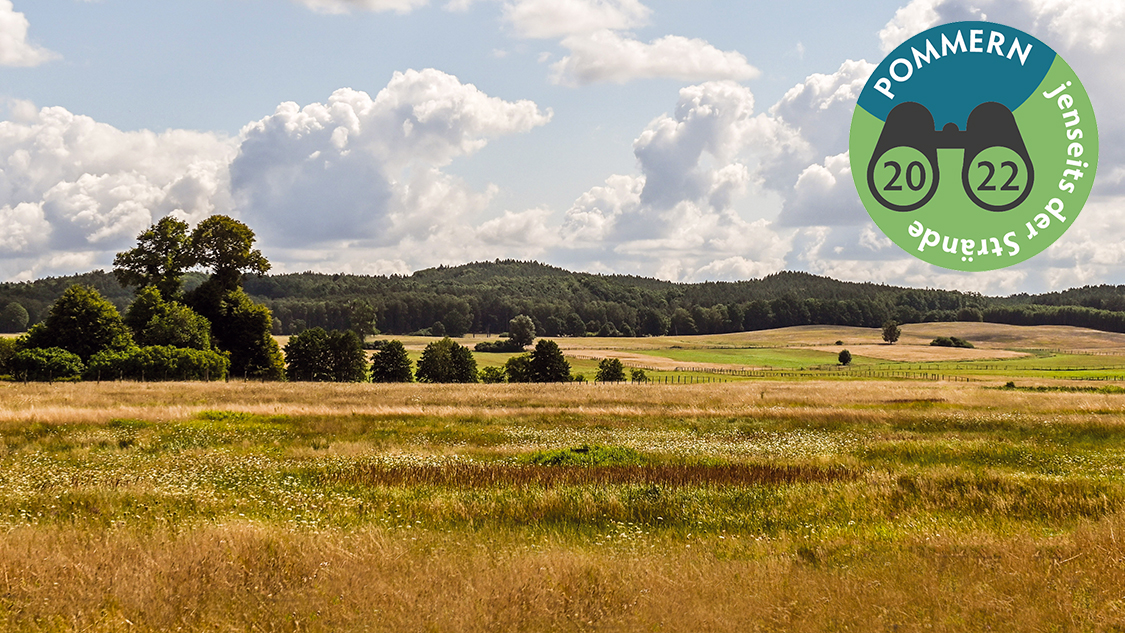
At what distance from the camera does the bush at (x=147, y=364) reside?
2413 inches

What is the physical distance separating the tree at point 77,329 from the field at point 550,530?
3985 centimetres

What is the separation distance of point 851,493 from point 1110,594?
649 centimetres

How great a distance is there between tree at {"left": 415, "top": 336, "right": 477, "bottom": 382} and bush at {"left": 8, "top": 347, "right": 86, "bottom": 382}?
39.1 m

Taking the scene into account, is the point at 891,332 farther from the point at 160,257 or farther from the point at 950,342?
the point at 160,257

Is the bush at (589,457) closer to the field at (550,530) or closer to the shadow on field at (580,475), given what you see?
the field at (550,530)

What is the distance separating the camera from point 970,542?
440 inches

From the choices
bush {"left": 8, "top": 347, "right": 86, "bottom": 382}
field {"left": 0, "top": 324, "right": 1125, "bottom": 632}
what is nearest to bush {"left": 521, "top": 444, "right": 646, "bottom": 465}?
field {"left": 0, "top": 324, "right": 1125, "bottom": 632}

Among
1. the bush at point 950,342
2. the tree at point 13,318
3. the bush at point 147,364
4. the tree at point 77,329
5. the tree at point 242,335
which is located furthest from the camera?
the bush at point 950,342

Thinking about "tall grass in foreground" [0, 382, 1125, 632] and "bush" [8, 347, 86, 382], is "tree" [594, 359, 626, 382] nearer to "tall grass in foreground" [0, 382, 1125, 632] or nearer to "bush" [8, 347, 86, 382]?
"bush" [8, 347, 86, 382]

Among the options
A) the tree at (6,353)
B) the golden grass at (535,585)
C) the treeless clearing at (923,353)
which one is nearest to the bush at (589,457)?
the golden grass at (535,585)

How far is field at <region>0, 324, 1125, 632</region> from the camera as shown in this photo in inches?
335

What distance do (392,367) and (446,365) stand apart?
6201 mm

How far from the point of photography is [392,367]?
93250 mm

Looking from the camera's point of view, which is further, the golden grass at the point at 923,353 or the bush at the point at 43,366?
the golden grass at the point at 923,353
